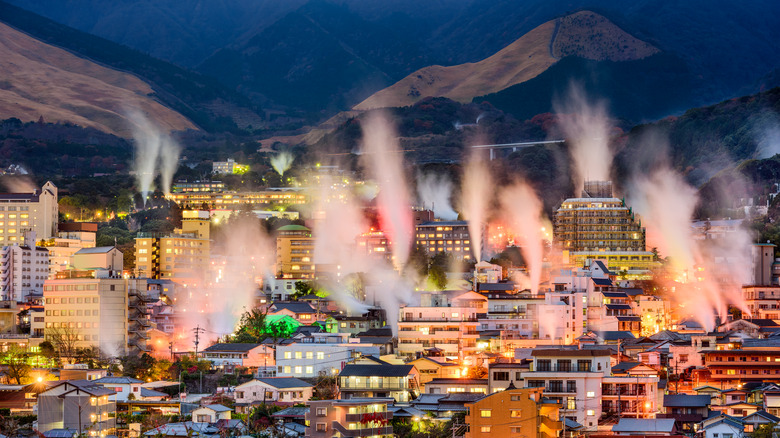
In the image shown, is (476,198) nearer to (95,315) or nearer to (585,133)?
(585,133)

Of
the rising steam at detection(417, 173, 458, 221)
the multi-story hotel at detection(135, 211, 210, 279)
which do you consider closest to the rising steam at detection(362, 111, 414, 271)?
the rising steam at detection(417, 173, 458, 221)

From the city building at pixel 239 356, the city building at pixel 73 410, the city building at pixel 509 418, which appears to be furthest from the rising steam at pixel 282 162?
the city building at pixel 509 418

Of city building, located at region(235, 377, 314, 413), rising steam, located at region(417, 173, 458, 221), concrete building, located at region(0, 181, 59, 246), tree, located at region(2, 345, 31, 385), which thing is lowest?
city building, located at region(235, 377, 314, 413)

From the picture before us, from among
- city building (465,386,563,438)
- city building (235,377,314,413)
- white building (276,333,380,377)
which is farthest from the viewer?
white building (276,333,380,377)

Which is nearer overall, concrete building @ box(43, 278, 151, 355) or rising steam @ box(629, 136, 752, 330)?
concrete building @ box(43, 278, 151, 355)

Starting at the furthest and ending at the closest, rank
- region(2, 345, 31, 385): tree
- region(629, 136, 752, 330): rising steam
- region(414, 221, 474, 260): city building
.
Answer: region(414, 221, 474, 260): city building, region(629, 136, 752, 330): rising steam, region(2, 345, 31, 385): tree

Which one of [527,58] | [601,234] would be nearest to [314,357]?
[601,234]

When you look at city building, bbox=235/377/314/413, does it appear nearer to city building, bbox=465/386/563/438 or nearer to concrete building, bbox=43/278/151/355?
city building, bbox=465/386/563/438

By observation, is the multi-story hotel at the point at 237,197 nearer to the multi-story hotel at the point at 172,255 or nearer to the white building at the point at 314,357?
the multi-story hotel at the point at 172,255

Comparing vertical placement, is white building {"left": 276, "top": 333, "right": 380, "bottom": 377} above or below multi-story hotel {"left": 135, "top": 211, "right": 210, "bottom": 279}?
below
